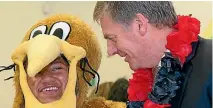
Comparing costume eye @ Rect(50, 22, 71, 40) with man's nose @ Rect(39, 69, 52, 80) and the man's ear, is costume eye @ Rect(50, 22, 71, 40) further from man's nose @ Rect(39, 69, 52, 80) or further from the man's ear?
the man's ear

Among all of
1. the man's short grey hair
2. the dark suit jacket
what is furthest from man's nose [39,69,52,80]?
the dark suit jacket

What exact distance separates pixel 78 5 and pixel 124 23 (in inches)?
57.8

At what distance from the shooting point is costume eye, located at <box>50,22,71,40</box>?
138 centimetres

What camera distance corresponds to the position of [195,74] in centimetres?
110

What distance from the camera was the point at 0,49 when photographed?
7.49 ft

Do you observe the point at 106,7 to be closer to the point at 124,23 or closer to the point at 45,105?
the point at 124,23

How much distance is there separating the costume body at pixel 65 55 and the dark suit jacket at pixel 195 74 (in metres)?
0.36

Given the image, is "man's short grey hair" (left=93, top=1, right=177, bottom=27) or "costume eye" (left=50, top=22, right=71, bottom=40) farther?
"costume eye" (left=50, top=22, right=71, bottom=40)

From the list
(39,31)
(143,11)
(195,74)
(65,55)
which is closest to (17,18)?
(39,31)

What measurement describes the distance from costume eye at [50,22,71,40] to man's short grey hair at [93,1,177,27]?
0.23 meters

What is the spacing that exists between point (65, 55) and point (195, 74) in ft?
1.43

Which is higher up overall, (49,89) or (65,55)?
(65,55)

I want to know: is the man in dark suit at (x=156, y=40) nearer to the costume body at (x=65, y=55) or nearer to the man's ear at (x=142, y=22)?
the man's ear at (x=142, y=22)

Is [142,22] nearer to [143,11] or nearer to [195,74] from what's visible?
[143,11]
